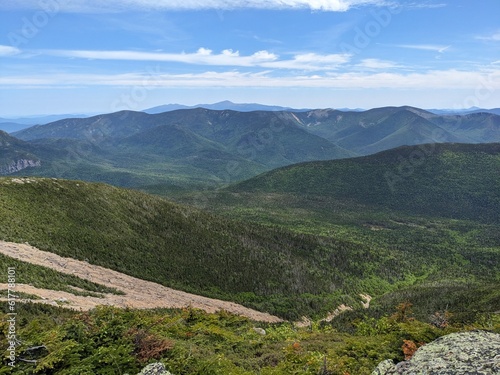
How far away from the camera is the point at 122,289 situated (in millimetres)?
41125

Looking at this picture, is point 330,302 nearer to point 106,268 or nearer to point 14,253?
point 106,268

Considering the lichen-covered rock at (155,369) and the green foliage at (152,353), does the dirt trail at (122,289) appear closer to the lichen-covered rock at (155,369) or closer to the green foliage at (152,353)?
the green foliage at (152,353)

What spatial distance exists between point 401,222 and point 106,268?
145 metres

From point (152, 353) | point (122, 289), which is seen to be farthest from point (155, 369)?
point (122, 289)

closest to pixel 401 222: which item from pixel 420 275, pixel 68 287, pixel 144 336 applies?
pixel 420 275

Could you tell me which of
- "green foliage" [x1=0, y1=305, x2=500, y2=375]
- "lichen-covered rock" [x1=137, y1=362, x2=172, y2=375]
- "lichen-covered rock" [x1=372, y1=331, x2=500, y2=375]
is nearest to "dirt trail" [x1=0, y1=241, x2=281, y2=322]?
"green foliage" [x1=0, y1=305, x2=500, y2=375]

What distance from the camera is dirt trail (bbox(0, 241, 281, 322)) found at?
37438mm

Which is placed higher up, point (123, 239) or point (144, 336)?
point (144, 336)

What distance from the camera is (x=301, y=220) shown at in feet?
453

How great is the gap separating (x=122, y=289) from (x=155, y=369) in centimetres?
3239

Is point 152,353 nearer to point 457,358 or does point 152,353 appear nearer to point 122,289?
point 457,358

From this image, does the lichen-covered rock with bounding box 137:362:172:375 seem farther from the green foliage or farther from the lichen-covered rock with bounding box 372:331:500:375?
the lichen-covered rock with bounding box 372:331:500:375

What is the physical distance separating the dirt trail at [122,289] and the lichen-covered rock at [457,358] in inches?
1174

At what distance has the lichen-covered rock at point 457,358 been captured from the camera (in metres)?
10.1
